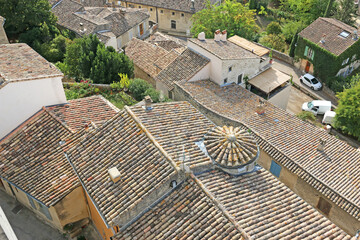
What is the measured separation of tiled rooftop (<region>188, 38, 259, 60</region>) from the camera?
33.4 metres

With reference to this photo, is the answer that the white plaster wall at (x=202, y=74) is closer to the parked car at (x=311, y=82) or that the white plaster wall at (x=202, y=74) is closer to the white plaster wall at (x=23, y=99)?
the white plaster wall at (x=23, y=99)

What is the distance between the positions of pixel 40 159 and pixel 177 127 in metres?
9.01

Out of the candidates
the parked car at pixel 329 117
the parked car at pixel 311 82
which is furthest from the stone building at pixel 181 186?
the parked car at pixel 311 82

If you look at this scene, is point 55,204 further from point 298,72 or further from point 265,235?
point 298,72

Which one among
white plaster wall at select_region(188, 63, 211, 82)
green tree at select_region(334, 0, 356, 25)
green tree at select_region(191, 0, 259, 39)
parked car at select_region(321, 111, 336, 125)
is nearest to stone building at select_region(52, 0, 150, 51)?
green tree at select_region(191, 0, 259, 39)

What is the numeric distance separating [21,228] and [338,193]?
68.2ft

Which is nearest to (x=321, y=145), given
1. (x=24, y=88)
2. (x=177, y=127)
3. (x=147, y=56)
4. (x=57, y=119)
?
(x=177, y=127)

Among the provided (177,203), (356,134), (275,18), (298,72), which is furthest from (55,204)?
(275,18)

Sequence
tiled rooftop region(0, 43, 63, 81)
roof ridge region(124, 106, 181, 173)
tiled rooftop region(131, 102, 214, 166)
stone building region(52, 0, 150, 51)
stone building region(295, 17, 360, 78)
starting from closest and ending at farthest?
1. roof ridge region(124, 106, 181, 173)
2. tiled rooftop region(131, 102, 214, 166)
3. tiled rooftop region(0, 43, 63, 81)
4. stone building region(295, 17, 360, 78)
5. stone building region(52, 0, 150, 51)

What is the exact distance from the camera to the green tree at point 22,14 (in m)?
41.4

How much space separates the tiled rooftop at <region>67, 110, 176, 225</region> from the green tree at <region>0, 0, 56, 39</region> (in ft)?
102

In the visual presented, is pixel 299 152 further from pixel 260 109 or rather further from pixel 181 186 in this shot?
pixel 181 186

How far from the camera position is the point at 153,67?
39562mm

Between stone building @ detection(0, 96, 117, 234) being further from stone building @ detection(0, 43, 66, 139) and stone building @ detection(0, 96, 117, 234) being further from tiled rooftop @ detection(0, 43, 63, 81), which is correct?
tiled rooftop @ detection(0, 43, 63, 81)
